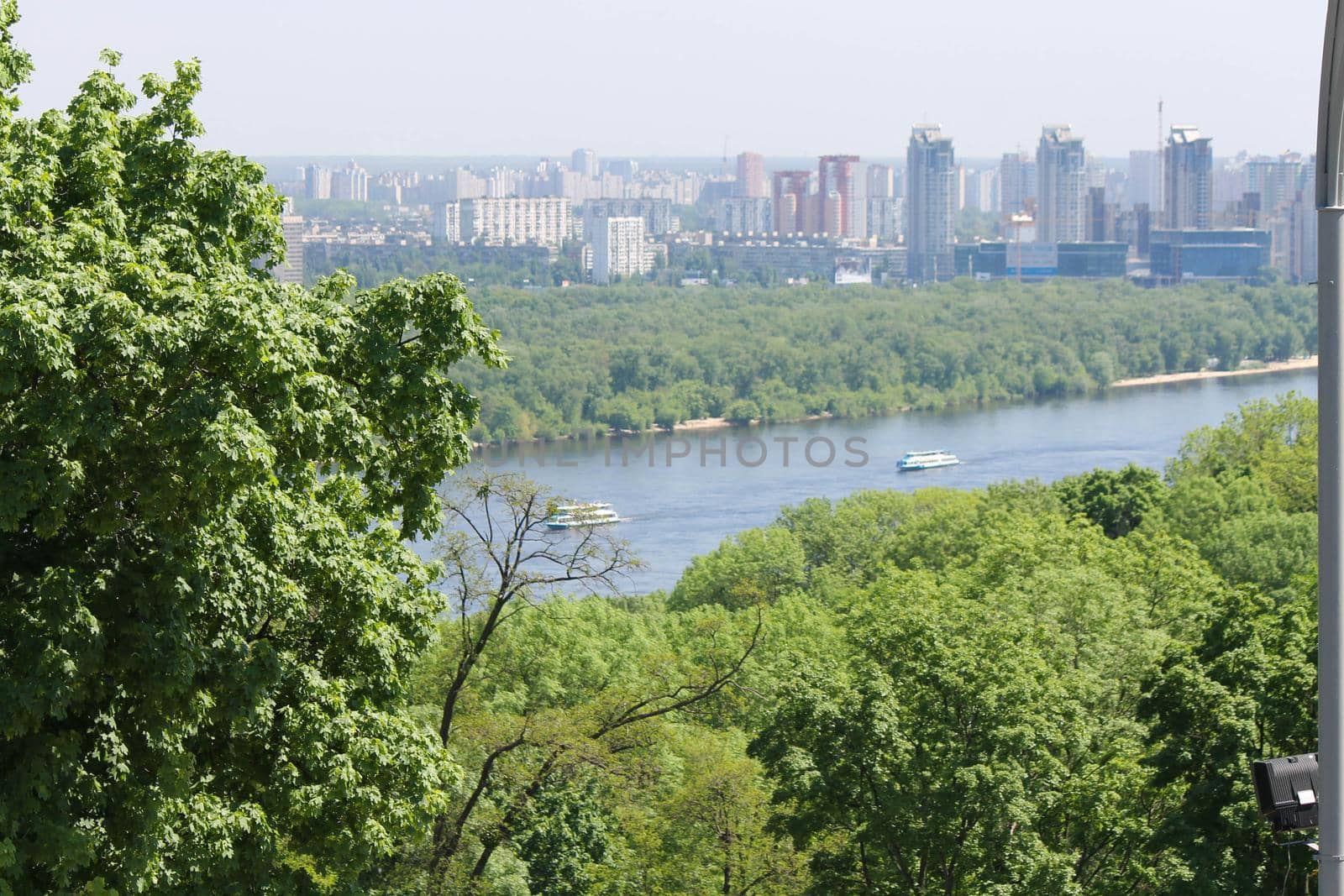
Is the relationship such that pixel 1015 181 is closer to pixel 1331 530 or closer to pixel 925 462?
pixel 925 462

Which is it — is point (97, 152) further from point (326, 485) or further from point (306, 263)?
point (306, 263)

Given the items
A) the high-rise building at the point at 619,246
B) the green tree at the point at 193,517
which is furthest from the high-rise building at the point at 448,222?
the green tree at the point at 193,517

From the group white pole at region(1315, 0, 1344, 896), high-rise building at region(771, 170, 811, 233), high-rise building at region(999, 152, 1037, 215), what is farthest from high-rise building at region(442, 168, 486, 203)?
white pole at region(1315, 0, 1344, 896)

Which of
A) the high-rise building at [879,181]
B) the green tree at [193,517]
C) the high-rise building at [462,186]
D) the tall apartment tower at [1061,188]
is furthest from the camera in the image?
the high-rise building at [879,181]

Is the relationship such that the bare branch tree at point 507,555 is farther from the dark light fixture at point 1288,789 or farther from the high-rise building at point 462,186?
the high-rise building at point 462,186

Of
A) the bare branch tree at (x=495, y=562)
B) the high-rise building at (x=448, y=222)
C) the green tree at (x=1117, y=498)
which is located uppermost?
the high-rise building at (x=448, y=222)

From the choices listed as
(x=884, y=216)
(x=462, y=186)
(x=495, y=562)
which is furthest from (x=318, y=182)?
(x=495, y=562)

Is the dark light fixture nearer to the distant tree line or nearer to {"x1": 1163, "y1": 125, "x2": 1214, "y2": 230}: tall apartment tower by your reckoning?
the distant tree line
